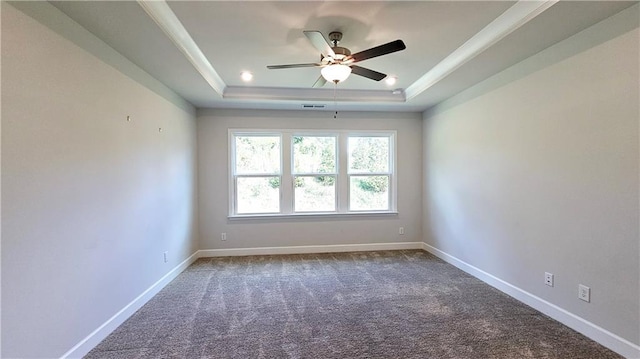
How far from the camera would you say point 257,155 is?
16.9 ft

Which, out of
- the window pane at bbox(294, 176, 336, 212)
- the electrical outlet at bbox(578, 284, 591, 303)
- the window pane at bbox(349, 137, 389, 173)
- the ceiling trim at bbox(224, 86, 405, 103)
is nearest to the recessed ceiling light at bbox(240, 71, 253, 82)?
the ceiling trim at bbox(224, 86, 405, 103)

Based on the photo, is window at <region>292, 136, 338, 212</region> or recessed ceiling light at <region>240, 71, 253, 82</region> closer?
recessed ceiling light at <region>240, 71, 253, 82</region>

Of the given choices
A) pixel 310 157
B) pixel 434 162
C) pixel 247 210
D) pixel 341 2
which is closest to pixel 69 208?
pixel 341 2

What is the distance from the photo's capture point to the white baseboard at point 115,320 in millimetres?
2201

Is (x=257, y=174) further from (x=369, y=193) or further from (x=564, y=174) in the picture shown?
(x=564, y=174)

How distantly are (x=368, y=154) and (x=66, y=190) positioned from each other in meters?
4.28

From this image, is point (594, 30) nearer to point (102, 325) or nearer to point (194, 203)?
point (102, 325)

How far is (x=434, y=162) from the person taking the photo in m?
5.02

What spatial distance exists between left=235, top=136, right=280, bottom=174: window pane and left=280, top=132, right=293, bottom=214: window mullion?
113mm

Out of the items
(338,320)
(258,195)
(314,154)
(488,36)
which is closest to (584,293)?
(338,320)

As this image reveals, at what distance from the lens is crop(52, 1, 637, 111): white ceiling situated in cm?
222

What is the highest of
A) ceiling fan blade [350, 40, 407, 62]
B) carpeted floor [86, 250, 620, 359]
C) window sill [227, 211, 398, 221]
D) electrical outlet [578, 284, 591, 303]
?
ceiling fan blade [350, 40, 407, 62]

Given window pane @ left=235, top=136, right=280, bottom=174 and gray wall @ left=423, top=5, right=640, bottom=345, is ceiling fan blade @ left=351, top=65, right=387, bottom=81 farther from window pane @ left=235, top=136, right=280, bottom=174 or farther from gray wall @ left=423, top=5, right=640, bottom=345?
window pane @ left=235, top=136, right=280, bottom=174

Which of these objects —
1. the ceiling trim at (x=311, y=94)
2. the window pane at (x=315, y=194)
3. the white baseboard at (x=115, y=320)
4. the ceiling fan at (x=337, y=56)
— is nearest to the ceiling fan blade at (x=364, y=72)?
the ceiling fan at (x=337, y=56)
